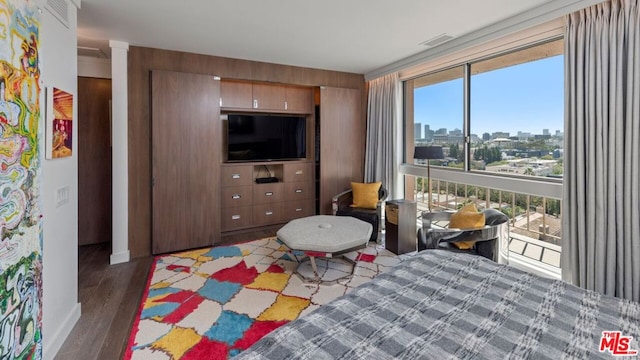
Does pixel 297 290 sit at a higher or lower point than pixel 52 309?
lower

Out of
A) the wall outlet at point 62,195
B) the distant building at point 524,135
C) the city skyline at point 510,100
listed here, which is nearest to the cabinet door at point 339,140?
the city skyline at point 510,100

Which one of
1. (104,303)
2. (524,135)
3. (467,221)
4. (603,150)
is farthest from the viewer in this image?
(524,135)

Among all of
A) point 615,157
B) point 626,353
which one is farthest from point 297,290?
point 615,157

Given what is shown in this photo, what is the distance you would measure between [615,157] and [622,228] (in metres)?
0.55

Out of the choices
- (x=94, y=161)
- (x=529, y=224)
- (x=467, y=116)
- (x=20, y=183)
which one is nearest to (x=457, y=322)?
(x=20, y=183)

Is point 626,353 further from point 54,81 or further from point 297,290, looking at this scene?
point 54,81

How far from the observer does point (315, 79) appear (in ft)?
16.5

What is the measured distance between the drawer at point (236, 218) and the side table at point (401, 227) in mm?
2213

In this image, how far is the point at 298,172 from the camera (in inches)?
206

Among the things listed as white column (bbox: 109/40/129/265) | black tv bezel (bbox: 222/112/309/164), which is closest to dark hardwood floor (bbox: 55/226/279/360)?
white column (bbox: 109/40/129/265)

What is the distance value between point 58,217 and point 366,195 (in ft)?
11.7

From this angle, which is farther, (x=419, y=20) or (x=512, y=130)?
(x=512, y=130)

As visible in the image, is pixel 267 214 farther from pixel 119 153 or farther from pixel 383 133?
pixel 383 133

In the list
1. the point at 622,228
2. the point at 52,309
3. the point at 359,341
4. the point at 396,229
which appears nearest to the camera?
the point at 359,341
